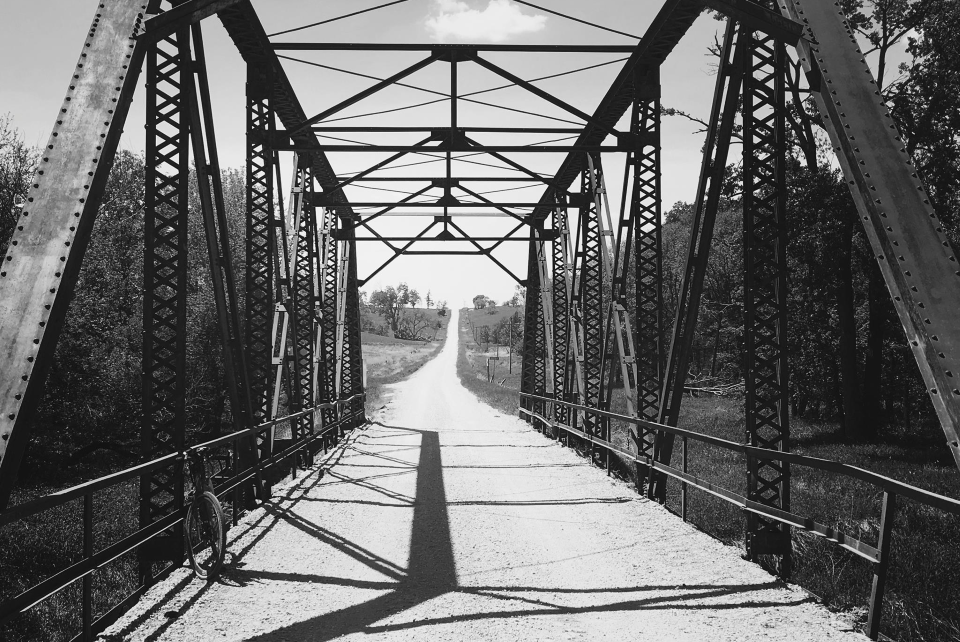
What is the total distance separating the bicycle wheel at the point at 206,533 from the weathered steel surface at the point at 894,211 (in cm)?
541

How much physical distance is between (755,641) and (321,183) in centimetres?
1548

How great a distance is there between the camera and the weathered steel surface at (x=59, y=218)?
168 inches

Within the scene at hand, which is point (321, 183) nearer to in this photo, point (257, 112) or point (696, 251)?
point (257, 112)

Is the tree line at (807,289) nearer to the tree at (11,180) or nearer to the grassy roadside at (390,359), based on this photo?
the tree at (11,180)

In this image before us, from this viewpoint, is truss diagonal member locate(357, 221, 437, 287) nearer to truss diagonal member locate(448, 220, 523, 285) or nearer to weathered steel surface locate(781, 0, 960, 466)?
truss diagonal member locate(448, 220, 523, 285)

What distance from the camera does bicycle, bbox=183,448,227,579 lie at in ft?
20.6

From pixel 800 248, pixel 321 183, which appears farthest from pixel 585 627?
pixel 800 248

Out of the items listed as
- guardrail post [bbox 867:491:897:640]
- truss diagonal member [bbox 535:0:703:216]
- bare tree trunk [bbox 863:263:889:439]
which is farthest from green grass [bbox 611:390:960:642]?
truss diagonal member [bbox 535:0:703:216]

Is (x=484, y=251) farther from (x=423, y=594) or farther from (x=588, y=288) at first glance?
(x=423, y=594)

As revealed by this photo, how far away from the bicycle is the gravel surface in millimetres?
165

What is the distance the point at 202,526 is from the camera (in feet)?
22.8

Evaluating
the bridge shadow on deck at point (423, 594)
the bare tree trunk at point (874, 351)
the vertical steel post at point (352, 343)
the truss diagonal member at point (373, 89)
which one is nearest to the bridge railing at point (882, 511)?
the bridge shadow on deck at point (423, 594)

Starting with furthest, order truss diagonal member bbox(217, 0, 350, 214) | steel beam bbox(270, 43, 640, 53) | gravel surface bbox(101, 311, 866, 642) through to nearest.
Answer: steel beam bbox(270, 43, 640, 53) → truss diagonal member bbox(217, 0, 350, 214) → gravel surface bbox(101, 311, 866, 642)

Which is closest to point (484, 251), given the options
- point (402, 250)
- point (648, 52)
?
point (402, 250)
